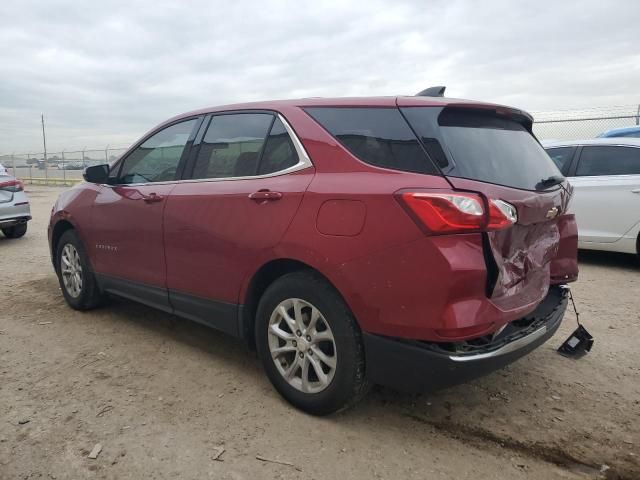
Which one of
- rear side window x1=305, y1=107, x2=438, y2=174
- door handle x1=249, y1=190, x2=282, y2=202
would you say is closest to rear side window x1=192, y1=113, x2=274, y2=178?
door handle x1=249, y1=190, x2=282, y2=202

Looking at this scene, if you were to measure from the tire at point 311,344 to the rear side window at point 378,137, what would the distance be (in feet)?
2.26

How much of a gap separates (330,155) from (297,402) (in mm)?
1356

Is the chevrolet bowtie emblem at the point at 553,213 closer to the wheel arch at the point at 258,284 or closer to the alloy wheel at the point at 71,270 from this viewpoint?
the wheel arch at the point at 258,284

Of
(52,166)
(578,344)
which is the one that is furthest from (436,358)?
(52,166)

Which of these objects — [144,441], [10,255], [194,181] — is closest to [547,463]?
[144,441]

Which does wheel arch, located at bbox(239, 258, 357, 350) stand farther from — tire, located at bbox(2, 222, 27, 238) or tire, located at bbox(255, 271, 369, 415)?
tire, located at bbox(2, 222, 27, 238)

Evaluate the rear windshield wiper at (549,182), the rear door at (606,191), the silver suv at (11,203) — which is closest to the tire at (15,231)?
the silver suv at (11,203)

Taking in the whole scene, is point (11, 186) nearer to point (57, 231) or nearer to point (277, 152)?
point (57, 231)

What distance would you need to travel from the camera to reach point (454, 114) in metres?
2.66

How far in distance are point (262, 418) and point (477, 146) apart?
72.0 inches

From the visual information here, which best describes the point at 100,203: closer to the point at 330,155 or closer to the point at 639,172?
the point at 330,155

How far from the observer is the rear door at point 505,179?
7.96ft

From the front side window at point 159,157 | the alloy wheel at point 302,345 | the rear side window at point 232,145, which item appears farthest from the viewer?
the front side window at point 159,157

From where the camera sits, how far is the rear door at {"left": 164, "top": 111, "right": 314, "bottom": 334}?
9.50 ft
